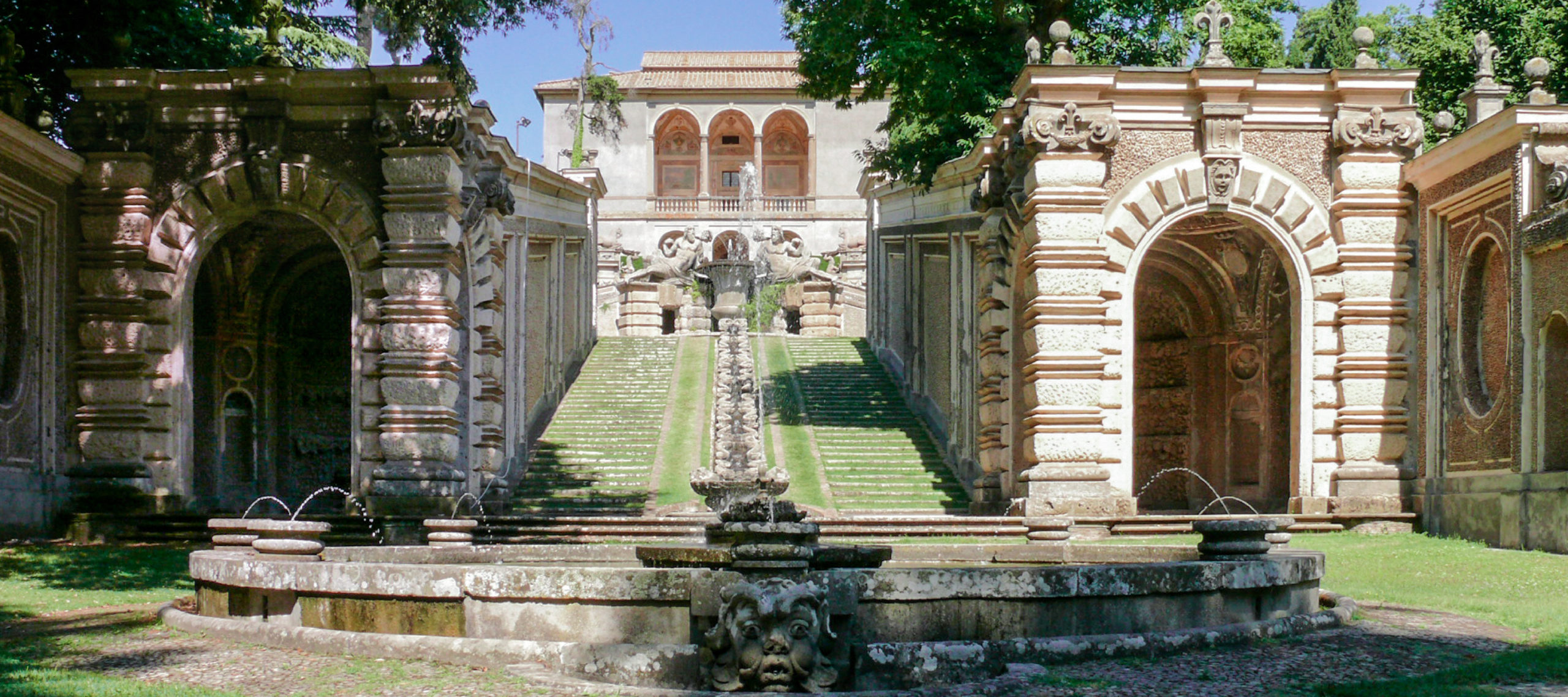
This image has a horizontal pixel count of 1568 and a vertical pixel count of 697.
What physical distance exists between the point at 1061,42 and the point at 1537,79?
5.51 m

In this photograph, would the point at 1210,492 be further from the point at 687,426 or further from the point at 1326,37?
the point at 1326,37

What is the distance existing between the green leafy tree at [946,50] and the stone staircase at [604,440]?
19.9ft

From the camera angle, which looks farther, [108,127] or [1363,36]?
[1363,36]

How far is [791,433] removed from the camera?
25281 mm

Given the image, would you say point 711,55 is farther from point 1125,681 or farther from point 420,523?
point 1125,681

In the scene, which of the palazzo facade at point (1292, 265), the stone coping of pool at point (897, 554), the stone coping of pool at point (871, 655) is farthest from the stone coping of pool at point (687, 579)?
the palazzo facade at point (1292, 265)

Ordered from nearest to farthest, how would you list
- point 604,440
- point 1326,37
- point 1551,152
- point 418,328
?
1. point 1551,152
2. point 418,328
3. point 604,440
4. point 1326,37

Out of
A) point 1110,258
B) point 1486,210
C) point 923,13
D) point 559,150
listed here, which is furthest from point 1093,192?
point 559,150

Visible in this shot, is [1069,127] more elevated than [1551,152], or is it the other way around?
[1069,127]

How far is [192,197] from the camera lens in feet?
62.8

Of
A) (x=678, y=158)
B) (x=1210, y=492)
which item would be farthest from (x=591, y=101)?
(x=1210, y=492)

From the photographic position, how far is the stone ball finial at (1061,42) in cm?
1928

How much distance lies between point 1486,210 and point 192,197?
15536 mm

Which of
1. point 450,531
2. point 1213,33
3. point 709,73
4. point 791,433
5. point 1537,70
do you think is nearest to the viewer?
point 450,531
